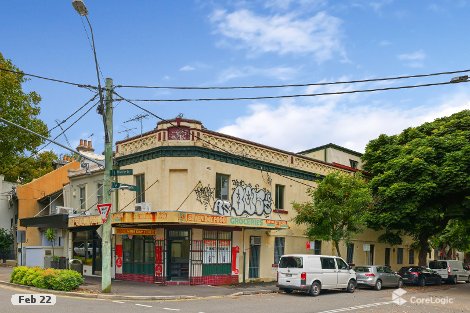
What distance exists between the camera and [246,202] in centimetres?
2664

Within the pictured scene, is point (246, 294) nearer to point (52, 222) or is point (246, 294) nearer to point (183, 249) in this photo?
point (183, 249)

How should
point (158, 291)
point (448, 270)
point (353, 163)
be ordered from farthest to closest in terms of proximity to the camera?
point (353, 163) → point (448, 270) → point (158, 291)

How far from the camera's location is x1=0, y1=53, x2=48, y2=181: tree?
36312 mm

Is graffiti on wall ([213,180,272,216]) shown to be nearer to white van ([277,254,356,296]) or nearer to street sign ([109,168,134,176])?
white van ([277,254,356,296])

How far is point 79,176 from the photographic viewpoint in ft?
105

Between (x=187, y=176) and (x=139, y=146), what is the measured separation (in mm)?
3537

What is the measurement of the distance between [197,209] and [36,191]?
65.2ft

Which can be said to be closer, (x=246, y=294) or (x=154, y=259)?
(x=246, y=294)

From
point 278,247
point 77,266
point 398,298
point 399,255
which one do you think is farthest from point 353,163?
point 77,266

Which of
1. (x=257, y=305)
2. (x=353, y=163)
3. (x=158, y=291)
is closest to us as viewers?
(x=257, y=305)

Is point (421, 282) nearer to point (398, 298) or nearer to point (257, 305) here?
point (398, 298)

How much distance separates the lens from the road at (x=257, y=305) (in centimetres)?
1541

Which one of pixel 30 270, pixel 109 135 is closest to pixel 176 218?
pixel 109 135

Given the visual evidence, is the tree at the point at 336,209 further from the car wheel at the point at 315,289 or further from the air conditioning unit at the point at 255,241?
the car wheel at the point at 315,289
